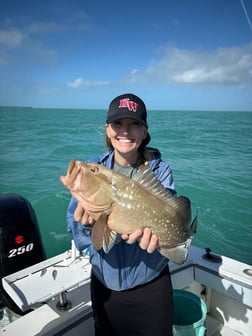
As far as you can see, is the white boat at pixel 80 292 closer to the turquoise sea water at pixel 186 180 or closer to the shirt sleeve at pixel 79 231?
the shirt sleeve at pixel 79 231

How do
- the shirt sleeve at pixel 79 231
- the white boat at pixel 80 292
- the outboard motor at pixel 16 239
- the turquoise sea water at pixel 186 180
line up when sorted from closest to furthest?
1. the shirt sleeve at pixel 79 231
2. the white boat at pixel 80 292
3. the outboard motor at pixel 16 239
4. the turquoise sea water at pixel 186 180

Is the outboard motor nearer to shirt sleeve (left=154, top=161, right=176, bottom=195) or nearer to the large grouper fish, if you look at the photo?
the large grouper fish

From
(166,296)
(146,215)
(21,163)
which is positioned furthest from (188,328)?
(21,163)

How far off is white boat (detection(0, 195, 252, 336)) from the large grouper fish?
1.28m

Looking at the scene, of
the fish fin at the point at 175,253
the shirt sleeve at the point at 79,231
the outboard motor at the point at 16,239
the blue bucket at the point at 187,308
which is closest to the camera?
the fish fin at the point at 175,253

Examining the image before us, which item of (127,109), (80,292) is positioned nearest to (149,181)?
(127,109)

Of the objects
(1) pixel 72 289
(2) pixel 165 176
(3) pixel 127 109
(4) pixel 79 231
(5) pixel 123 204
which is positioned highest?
(3) pixel 127 109

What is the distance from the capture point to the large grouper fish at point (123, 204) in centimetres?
190

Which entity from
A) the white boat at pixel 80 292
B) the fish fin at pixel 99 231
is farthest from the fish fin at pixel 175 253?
the white boat at pixel 80 292

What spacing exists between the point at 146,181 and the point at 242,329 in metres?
3.00

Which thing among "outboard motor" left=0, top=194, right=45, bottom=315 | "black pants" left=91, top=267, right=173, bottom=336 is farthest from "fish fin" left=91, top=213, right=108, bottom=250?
"outboard motor" left=0, top=194, right=45, bottom=315

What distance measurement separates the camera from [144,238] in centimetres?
199

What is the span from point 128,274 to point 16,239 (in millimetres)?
2231

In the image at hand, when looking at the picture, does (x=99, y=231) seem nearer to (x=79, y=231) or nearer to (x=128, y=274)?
(x=79, y=231)
